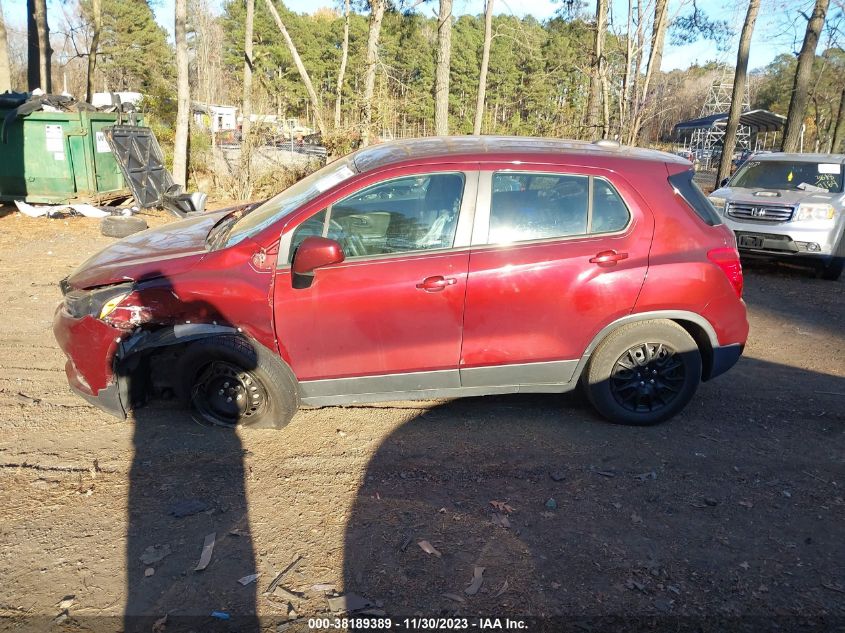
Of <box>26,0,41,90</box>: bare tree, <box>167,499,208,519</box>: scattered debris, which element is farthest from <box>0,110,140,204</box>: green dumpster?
<box>167,499,208,519</box>: scattered debris

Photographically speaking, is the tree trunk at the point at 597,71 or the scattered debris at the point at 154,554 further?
the tree trunk at the point at 597,71

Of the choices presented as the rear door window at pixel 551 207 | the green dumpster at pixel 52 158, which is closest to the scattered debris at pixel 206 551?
the rear door window at pixel 551 207

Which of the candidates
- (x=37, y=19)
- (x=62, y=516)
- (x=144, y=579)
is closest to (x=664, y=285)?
(x=144, y=579)

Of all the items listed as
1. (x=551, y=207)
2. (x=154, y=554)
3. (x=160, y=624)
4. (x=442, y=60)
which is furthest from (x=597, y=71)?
(x=160, y=624)

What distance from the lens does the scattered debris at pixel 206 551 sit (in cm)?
298

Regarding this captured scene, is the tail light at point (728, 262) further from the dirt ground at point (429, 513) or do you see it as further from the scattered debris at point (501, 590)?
the scattered debris at point (501, 590)

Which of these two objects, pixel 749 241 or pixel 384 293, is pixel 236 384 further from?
pixel 749 241

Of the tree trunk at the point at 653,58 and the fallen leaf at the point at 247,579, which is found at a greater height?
the tree trunk at the point at 653,58

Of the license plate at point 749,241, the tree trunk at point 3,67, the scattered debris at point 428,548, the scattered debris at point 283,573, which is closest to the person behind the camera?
the scattered debris at point 283,573

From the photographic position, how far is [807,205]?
910 cm

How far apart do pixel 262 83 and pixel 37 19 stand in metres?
8.72

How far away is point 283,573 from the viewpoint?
296 cm

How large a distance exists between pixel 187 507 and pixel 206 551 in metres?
0.42

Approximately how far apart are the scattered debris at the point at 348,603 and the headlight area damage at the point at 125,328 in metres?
1.80
